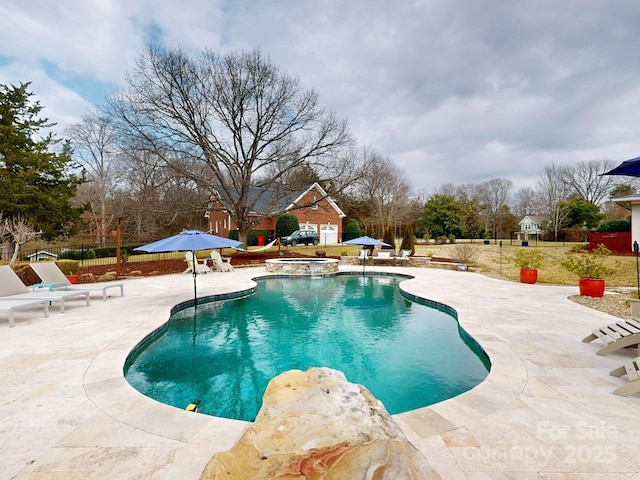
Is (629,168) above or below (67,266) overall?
above

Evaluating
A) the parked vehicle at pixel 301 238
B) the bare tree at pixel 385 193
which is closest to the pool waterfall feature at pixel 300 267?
the parked vehicle at pixel 301 238

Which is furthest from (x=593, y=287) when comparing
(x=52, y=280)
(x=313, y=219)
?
(x=313, y=219)

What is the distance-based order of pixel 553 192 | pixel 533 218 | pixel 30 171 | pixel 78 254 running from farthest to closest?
pixel 533 218
pixel 553 192
pixel 78 254
pixel 30 171

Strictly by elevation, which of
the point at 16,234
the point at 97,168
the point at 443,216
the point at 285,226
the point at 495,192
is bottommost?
the point at 16,234

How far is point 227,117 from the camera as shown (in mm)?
18438

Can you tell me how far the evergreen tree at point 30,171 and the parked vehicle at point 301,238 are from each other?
1514 cm

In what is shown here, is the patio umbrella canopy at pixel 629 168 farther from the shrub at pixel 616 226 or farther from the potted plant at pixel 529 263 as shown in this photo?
the shrub at pixel 616 226

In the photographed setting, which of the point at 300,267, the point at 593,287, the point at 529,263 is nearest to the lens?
the point at 593,287

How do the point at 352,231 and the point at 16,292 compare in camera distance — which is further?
the point at 352,231

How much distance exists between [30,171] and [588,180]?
5777 centimetres

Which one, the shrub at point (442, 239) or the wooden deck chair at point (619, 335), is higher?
the shrub at point (442, 239)

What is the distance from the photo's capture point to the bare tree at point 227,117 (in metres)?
16.3

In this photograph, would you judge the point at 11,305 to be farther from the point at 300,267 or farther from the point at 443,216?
the point at 443,216

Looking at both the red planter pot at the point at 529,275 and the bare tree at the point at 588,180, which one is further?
the bare tree at the point at 588,180
